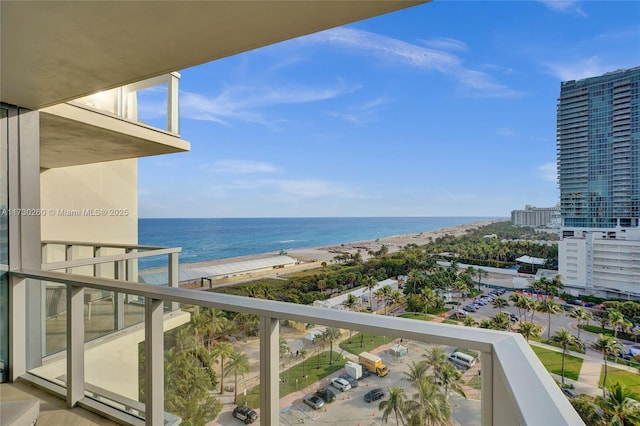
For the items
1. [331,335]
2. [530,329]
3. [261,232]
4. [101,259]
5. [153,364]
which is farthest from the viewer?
[261,232]

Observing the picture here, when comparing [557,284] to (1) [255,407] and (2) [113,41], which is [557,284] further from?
(2) [113,41]

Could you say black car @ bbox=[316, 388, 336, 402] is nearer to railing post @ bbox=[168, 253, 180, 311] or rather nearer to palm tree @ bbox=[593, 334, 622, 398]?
railing post @ bbox=[168, 253, 180, 311]

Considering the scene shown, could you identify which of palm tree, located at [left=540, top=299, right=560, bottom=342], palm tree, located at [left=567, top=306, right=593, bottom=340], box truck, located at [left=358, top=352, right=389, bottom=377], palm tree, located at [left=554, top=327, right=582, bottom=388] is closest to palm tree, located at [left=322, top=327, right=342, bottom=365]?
box truck, located at [left=358, top=352, right=389, bottom=377]

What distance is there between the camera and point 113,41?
173 centimetres

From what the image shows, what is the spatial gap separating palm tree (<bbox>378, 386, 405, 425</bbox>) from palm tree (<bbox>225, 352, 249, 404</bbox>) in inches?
25.2

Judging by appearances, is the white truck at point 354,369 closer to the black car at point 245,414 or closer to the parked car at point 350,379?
the parked car at point 350,379

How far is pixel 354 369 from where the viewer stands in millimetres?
1171

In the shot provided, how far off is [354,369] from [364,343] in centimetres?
10

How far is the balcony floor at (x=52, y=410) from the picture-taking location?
201cm

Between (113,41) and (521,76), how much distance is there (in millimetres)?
33119

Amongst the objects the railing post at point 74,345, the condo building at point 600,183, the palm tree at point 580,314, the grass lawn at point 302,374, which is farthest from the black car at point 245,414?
the palm tree at point 580,314

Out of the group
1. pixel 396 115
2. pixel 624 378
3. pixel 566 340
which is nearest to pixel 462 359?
pixel 566 340

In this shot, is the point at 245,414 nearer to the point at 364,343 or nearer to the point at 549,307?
the point at 364,343

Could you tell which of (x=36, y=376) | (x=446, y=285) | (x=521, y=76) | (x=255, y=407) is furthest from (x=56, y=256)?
(x=521, y=76)
